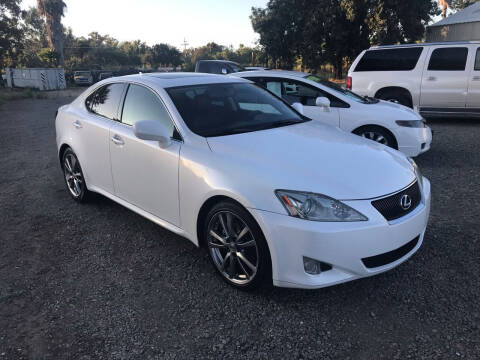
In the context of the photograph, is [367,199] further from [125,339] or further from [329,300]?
[125,339]

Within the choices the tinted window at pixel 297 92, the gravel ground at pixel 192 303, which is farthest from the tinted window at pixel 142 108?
the tinted window at pixel 297 92

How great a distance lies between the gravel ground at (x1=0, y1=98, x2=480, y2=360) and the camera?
2.57 meters

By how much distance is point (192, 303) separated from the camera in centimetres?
306

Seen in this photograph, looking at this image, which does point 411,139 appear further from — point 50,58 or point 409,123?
point 50,58

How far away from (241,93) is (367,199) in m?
1.99

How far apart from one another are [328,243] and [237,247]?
2.42ft

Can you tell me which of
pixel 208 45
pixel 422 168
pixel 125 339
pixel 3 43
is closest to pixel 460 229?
pixel 422 168

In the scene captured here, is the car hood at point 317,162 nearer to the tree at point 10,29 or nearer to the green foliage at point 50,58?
the tree at point 10,29

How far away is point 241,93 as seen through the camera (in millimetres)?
4227

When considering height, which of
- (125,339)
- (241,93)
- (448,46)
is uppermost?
(448,46)

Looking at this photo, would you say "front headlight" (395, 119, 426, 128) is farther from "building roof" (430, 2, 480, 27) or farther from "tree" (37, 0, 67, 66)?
"tree" (37, 0, 67, 66)

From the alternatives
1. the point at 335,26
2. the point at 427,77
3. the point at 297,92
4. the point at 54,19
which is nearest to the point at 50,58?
the point at 54,19

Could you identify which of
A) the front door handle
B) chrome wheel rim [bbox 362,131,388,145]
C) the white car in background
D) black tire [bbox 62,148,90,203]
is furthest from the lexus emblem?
chrome wheel rim [bbox 362,131,388,145]

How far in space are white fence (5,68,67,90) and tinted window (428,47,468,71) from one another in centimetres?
2909
